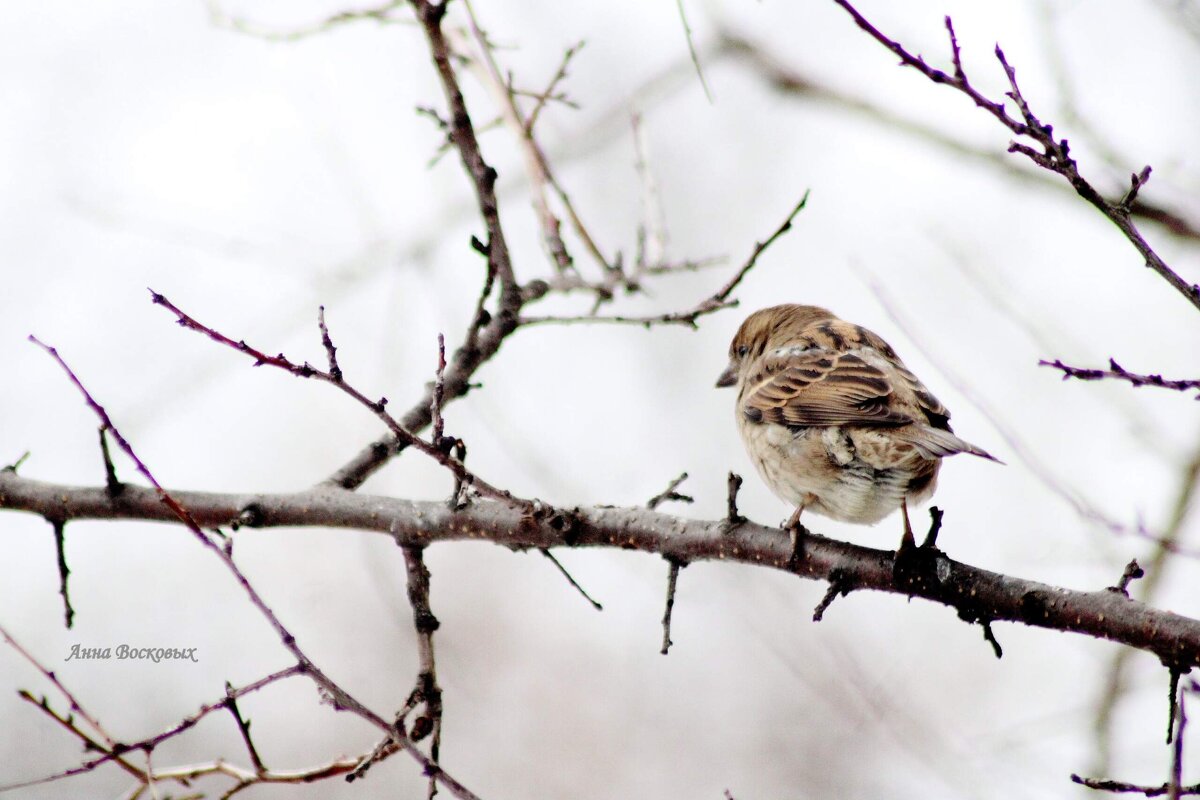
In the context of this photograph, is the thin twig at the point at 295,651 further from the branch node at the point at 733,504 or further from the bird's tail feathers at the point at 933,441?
the bird's tail feathers at the point at 933,441

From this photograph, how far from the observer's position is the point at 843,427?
3990mm

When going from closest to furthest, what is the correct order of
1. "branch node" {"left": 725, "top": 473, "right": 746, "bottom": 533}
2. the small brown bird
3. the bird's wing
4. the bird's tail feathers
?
"branch node" {"left": 725, "top": 473, "right": 746, "bottom": 533}, the bird's tail feathers, the small brown bird, the bird's wing

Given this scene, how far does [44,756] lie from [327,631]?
6.69ft

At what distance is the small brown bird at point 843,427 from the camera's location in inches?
148

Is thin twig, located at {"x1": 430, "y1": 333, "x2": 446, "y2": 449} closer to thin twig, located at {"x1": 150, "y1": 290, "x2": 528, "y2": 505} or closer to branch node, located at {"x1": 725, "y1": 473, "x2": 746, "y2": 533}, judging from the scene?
thin twig, located at {"x1": 150, "y1": 290, "x2": 528, "y2": 505}

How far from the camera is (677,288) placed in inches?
401

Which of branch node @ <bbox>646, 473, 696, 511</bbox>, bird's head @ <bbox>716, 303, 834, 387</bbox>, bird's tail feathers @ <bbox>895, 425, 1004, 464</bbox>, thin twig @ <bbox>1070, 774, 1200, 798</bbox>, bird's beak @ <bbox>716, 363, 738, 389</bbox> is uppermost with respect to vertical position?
bird's head @ <bbox>716, 303, 834, 387</bbox>

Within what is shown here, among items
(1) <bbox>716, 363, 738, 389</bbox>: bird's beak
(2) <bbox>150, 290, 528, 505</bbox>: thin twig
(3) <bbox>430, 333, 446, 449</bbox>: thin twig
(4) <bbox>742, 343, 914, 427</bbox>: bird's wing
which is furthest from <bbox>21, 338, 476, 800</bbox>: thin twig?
(1) <bbox>716, 363, 738, 389</bbox>: bird's beak

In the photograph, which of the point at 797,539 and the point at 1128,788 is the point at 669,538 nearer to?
the point at 797,539

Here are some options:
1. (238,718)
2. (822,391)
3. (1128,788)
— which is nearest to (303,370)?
(238,718)

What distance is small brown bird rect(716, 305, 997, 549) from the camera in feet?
12.3

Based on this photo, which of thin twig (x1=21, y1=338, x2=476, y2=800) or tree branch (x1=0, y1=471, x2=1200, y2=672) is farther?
tree branch (x1=0, y1=471, x2=1200, y2=672)

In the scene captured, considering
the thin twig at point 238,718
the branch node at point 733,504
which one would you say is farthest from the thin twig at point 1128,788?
the thin twig at point 238,718

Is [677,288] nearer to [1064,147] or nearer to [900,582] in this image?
[900,582]
